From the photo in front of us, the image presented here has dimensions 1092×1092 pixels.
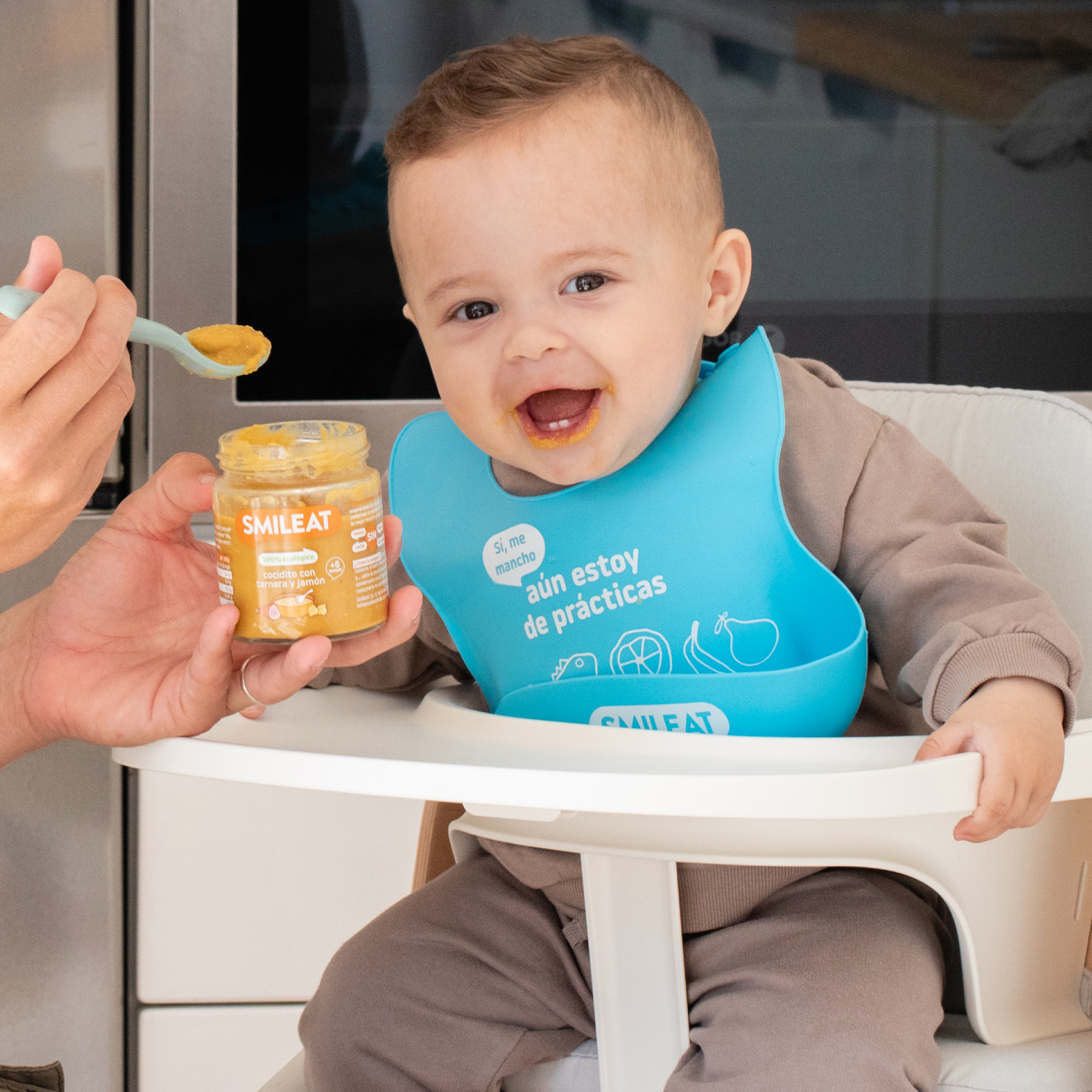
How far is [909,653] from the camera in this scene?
959mm

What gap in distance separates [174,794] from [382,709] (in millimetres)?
760

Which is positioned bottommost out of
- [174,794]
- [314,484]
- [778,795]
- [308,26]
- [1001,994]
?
[174,794]

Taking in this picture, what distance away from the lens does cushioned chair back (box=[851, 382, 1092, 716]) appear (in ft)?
3.53

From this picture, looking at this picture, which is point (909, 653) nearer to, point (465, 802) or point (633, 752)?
point (633, 752)

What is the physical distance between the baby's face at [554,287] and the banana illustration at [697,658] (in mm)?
157

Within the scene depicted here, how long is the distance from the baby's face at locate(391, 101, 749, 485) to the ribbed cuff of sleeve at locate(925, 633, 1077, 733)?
0.32m

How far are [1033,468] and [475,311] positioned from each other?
0.54 metres

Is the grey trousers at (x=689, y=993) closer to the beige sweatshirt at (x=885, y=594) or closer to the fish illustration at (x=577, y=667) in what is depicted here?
the beige sweatshirt at (x=885, y=594)

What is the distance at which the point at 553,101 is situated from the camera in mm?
964

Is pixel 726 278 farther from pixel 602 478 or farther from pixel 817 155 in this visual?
pixel 817 155

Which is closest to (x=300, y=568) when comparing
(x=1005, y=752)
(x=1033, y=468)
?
(x=1005, y=752)

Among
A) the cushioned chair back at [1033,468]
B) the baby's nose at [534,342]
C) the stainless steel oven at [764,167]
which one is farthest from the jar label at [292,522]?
the stainless steel oven at [764,167]

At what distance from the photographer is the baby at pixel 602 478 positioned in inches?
35.5

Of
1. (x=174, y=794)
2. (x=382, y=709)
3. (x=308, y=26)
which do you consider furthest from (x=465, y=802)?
(x=308, y=26)
